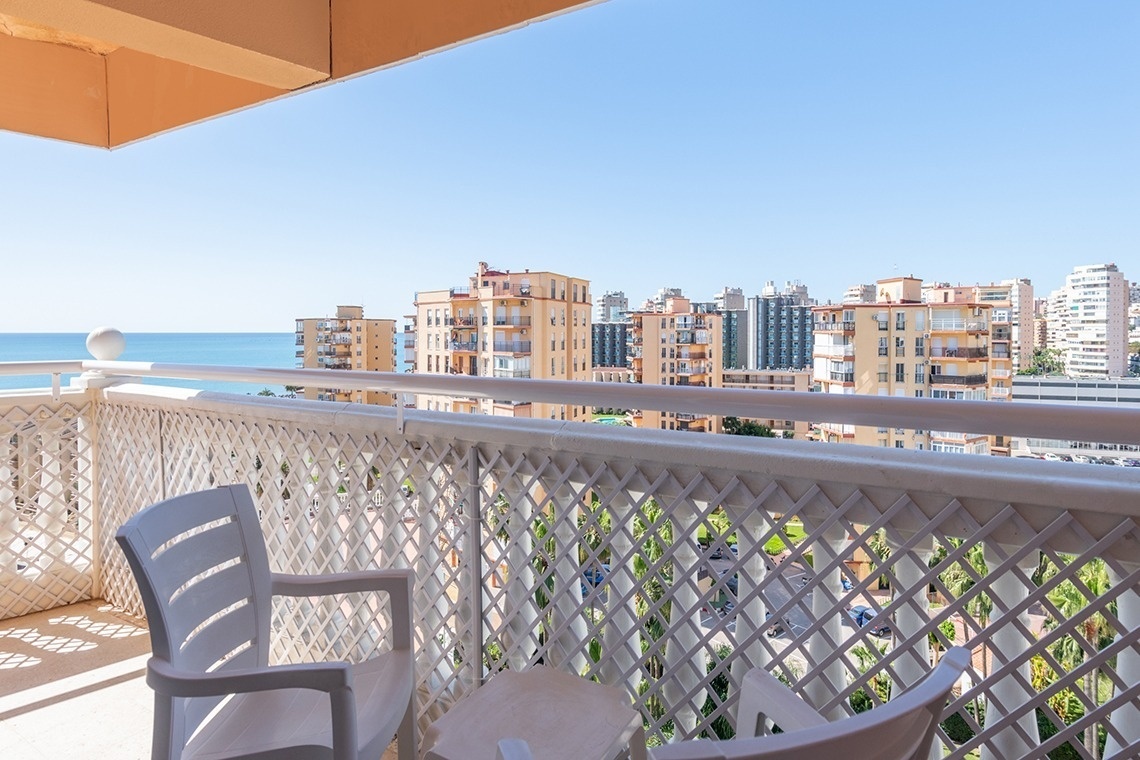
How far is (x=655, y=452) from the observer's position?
1.49 meters

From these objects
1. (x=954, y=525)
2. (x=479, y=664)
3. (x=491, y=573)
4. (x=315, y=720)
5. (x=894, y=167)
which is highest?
(x=894, y=167)

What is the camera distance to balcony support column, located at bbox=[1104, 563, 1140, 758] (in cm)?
108

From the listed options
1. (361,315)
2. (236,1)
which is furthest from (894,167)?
(236,1)

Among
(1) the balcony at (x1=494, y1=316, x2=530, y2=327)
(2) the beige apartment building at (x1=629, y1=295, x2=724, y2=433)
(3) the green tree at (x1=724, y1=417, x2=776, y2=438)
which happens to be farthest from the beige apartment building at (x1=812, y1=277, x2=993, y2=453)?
(1) the balcony at (x1=494, y1=316, x2=530, y2=327)

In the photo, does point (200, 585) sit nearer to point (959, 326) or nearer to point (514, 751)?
point (514, 751)

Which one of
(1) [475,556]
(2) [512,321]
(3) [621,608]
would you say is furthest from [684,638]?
(2) [512,321]

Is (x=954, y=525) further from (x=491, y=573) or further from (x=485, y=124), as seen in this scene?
(x=485, y=124)

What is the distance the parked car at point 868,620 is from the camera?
4.25ft

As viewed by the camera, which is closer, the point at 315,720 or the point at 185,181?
the point at 315,720

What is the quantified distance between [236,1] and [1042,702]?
2639 millimetres

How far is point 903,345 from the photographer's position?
29.3 ft

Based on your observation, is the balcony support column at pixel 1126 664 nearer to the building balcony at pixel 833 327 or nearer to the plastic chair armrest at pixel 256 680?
the plastic chair armrest at pixel 256 680

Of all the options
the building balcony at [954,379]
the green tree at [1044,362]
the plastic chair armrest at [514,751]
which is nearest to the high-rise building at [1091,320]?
the green tree at [1044,362]

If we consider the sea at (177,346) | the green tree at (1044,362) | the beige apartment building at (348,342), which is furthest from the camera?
the sea at (177,346)
